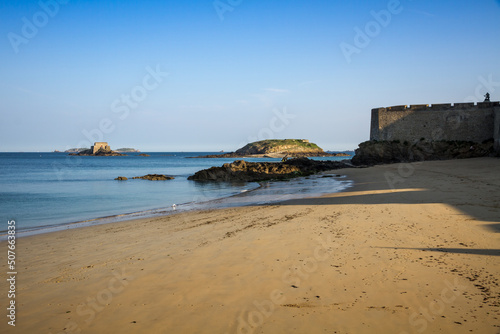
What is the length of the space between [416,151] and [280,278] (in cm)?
3588

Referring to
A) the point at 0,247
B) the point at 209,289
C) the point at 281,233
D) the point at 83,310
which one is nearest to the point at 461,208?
the point at 281,233

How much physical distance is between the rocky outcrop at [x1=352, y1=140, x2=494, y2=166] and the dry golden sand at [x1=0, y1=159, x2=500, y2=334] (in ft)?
91.8

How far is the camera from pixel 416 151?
36062mm

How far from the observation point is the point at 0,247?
9.00m

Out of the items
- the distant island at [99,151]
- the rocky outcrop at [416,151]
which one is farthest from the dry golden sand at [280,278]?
the distant island at [99,151]

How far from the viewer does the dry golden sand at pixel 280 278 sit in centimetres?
390

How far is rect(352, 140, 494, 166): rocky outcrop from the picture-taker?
32750 millimetres

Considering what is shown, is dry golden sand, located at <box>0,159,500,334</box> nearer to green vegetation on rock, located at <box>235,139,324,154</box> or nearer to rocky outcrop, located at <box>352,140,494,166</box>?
rocky outcrop, located at <box>352,140,494,166</box>
